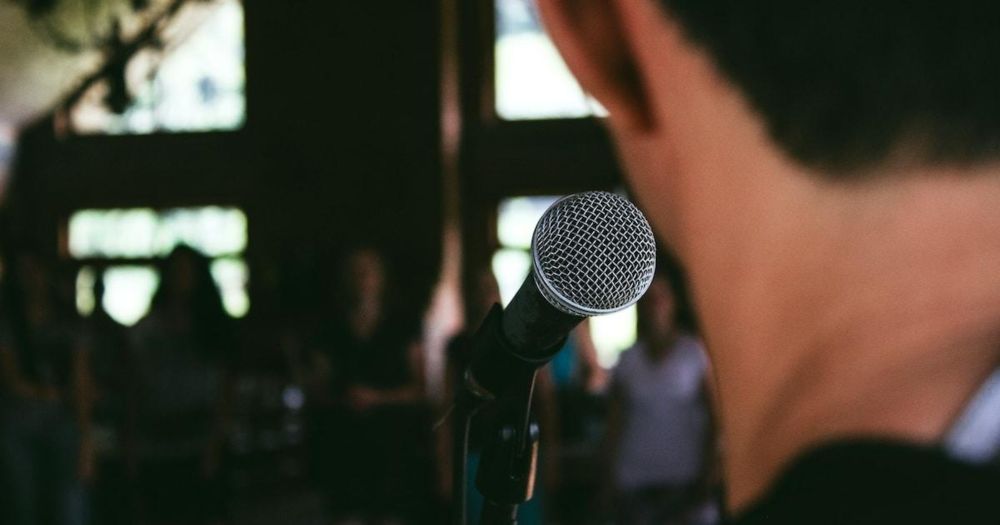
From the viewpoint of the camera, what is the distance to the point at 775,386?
46 cm

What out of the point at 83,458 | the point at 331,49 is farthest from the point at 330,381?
the point at 331,49

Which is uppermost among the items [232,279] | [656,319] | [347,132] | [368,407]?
[347,132]

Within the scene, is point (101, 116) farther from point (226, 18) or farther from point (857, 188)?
point (857, 188)

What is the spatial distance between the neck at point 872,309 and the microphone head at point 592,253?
0.94 feet

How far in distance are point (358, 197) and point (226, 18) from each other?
2787mm

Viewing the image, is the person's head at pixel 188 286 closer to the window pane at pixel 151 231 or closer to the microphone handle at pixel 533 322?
the microphone handle at pixel 533 322

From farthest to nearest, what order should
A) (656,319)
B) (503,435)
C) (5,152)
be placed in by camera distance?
(5,152) < (656,319) < (503,435)

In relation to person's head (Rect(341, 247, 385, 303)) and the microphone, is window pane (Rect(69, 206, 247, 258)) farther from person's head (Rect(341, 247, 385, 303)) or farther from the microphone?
the microphone

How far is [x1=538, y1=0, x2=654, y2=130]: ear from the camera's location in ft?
1.67

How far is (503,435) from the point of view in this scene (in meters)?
0.92

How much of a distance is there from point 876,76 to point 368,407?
3224mm

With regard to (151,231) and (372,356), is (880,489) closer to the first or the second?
(372,356)

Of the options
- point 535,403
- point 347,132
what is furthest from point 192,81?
point 535,403

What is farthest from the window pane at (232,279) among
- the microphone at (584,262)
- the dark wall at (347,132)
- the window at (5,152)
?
the microphone at (584,262)
